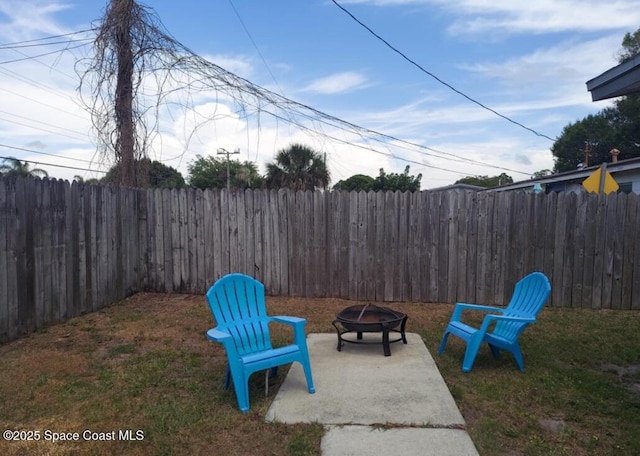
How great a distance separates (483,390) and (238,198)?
16.0ft

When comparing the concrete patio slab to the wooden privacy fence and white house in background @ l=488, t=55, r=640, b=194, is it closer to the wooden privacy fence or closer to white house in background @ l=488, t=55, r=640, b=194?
the wooden privacy fence

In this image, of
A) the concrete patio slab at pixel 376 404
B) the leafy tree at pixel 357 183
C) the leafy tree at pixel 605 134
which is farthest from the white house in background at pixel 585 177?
the leafy tree at pixel 357 183

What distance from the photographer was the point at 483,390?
362cm

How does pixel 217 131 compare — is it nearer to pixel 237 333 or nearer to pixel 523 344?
pixel 237 333

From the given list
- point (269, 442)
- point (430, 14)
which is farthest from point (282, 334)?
point (430, 14)

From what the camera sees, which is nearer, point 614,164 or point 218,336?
point 218,336

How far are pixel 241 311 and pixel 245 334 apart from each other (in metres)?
0.21

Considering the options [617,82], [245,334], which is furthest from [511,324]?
[245,334]

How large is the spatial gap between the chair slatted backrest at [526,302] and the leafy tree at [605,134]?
80.3 ft

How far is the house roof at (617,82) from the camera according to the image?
3744mm

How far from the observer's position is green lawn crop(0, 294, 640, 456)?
275cm

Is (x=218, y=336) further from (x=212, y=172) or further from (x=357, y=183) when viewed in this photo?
(x=212, y=172)

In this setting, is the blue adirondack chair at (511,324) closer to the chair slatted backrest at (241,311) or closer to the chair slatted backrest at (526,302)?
the chair slatted backrest at (526,302)

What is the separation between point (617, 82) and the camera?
400 centimetres
